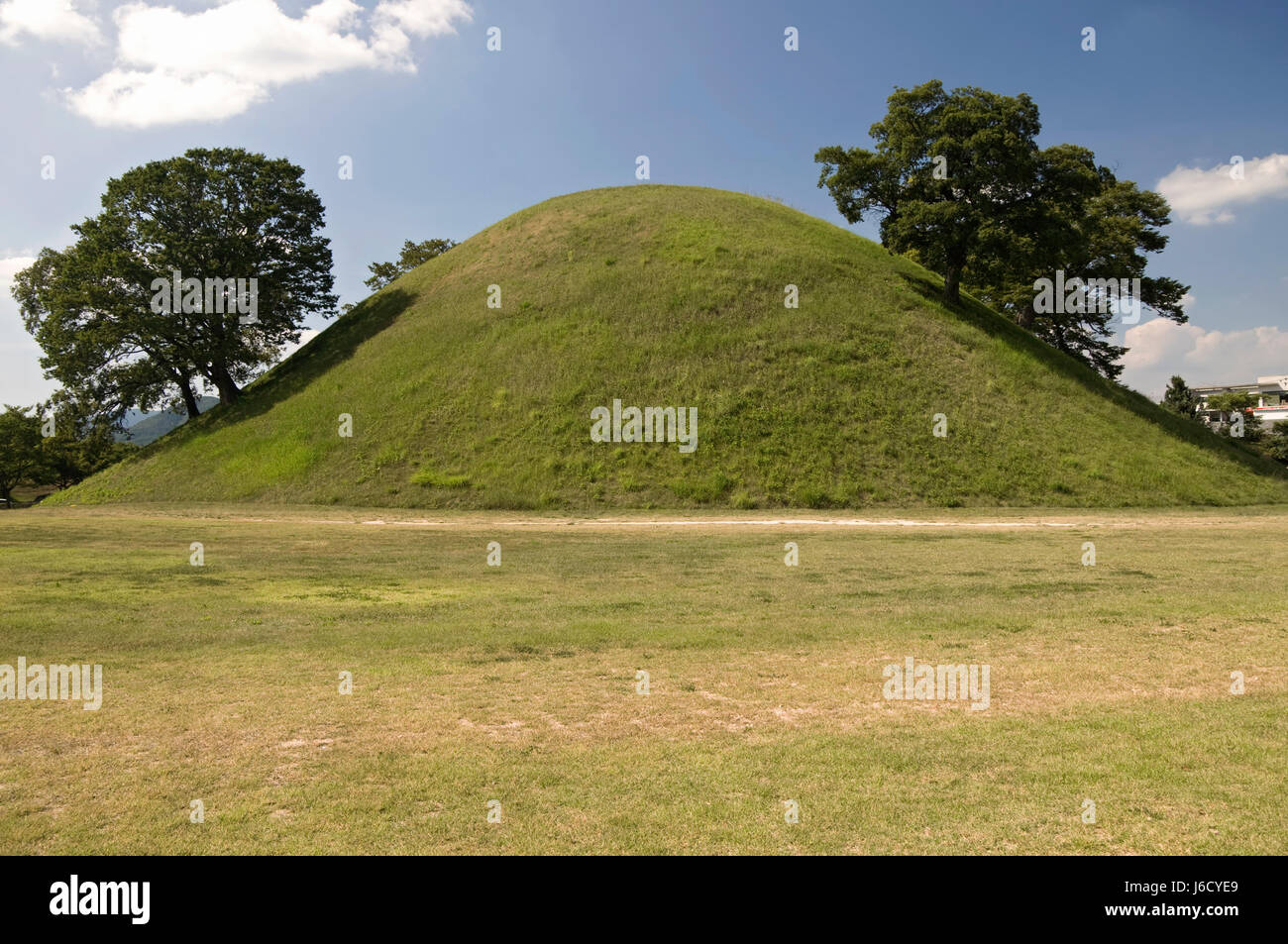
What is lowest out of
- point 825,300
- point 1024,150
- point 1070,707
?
point 1070,707

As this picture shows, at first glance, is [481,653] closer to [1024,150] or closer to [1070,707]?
[1070,707]

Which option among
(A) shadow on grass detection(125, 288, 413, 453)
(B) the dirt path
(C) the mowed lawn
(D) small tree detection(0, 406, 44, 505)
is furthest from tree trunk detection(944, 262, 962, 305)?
(D) small tree detection(0, 406, 44, 505)

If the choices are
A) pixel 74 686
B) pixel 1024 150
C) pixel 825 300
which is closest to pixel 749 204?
pixel 825 300

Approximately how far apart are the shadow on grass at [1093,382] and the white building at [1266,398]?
7086cm

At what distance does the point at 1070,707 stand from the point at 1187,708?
1197mm

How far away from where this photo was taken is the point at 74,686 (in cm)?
996

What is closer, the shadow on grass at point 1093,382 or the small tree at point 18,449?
the shadow on grass at point 1093,382

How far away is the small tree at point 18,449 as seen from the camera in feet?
196

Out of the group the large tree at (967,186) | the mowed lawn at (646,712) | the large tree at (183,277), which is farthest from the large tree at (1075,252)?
the large tree at (183,277)

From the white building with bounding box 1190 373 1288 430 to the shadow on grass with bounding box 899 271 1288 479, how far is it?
232 ft

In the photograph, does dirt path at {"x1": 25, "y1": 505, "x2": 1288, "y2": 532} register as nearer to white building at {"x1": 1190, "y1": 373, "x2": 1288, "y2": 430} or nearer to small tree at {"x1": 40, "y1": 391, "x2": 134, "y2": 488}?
small tree at {"x1": 40, "y1": 391, "x2": 134, "y2": 488}

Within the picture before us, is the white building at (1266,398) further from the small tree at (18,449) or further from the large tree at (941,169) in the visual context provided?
the small tree at (18,449)

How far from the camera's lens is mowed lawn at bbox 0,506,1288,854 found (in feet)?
20.0

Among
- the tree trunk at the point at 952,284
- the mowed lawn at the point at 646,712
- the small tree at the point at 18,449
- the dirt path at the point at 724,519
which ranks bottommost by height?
the mowed lawn at the point at 646,712
